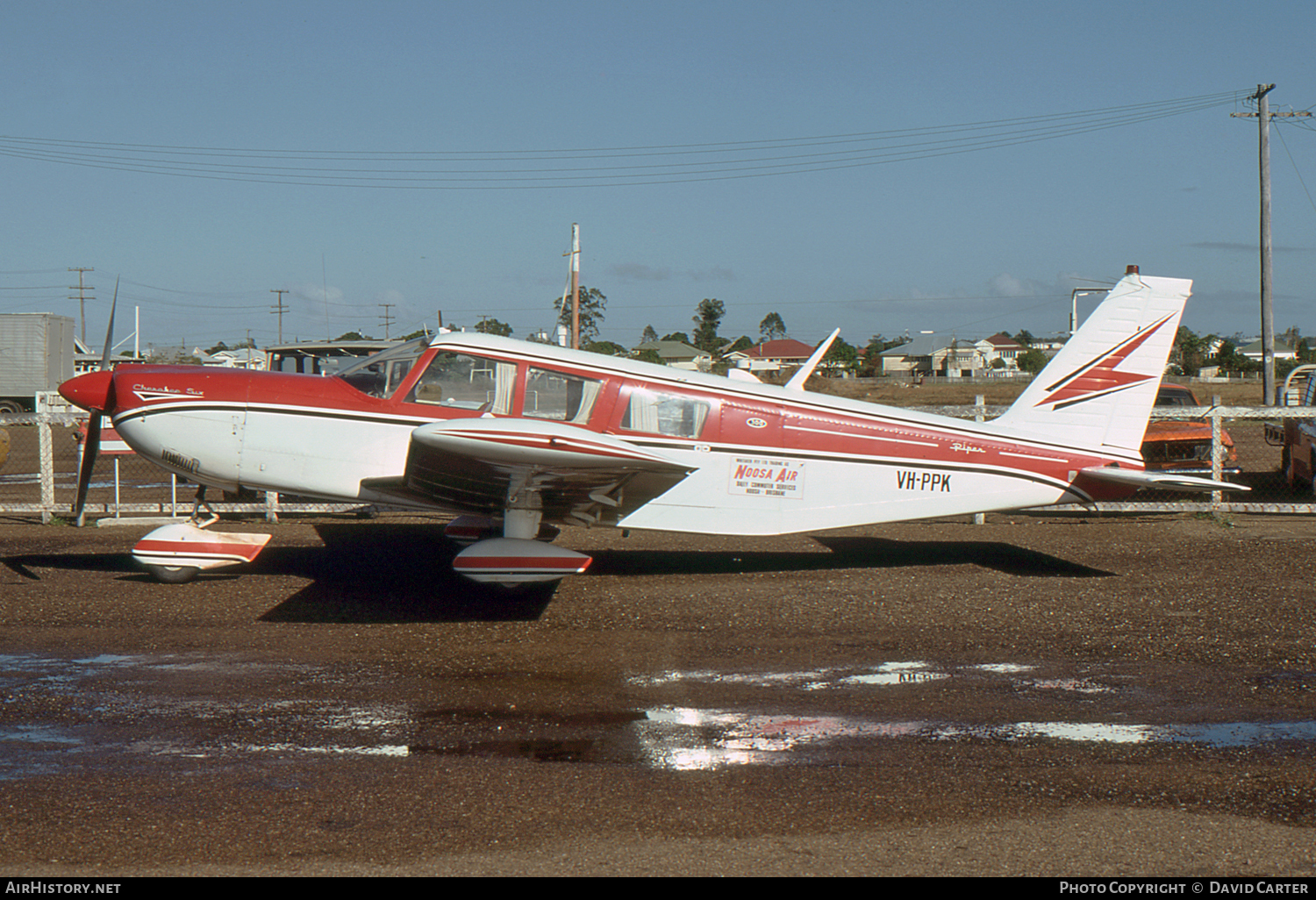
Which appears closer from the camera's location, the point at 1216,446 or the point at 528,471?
the point at 528,471

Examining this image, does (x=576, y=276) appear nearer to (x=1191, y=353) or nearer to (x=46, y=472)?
(x=46, y=472)

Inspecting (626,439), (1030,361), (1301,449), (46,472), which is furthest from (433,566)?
(1030,361)

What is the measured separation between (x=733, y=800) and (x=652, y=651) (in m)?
2.45

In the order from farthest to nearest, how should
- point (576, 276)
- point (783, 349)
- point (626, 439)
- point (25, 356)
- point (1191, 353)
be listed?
point (783, 349), point (1191, 353), point (25, 356), point (576, 276), point (626, 439)

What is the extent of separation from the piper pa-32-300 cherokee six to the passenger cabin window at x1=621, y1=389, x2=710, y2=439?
2 cm

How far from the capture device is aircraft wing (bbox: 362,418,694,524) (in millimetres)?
6207

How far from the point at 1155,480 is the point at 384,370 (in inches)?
253

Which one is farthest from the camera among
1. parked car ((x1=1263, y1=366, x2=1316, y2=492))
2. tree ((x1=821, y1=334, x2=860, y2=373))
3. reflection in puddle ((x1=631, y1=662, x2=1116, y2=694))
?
tree ((x1=821, y1=334, x2=860, y2=373))

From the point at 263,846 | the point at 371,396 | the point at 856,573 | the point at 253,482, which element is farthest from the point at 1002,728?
the point at 253,482

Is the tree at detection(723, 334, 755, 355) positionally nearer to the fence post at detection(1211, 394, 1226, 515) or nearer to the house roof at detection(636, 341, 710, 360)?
the house roof at detection(636, 341, 710, 360)

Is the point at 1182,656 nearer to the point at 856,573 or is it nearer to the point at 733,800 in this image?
the point at 856,573

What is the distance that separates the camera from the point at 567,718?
494cm

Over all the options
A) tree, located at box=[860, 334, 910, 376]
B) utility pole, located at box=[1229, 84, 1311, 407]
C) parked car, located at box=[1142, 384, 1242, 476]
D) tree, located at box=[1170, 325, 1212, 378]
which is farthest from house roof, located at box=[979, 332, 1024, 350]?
parked car, located at box=[1142, 384, 1242, 476]

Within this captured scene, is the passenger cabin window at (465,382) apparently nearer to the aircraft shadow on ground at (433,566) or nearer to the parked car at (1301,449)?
the aircraft shadow on ground at (433,566)
